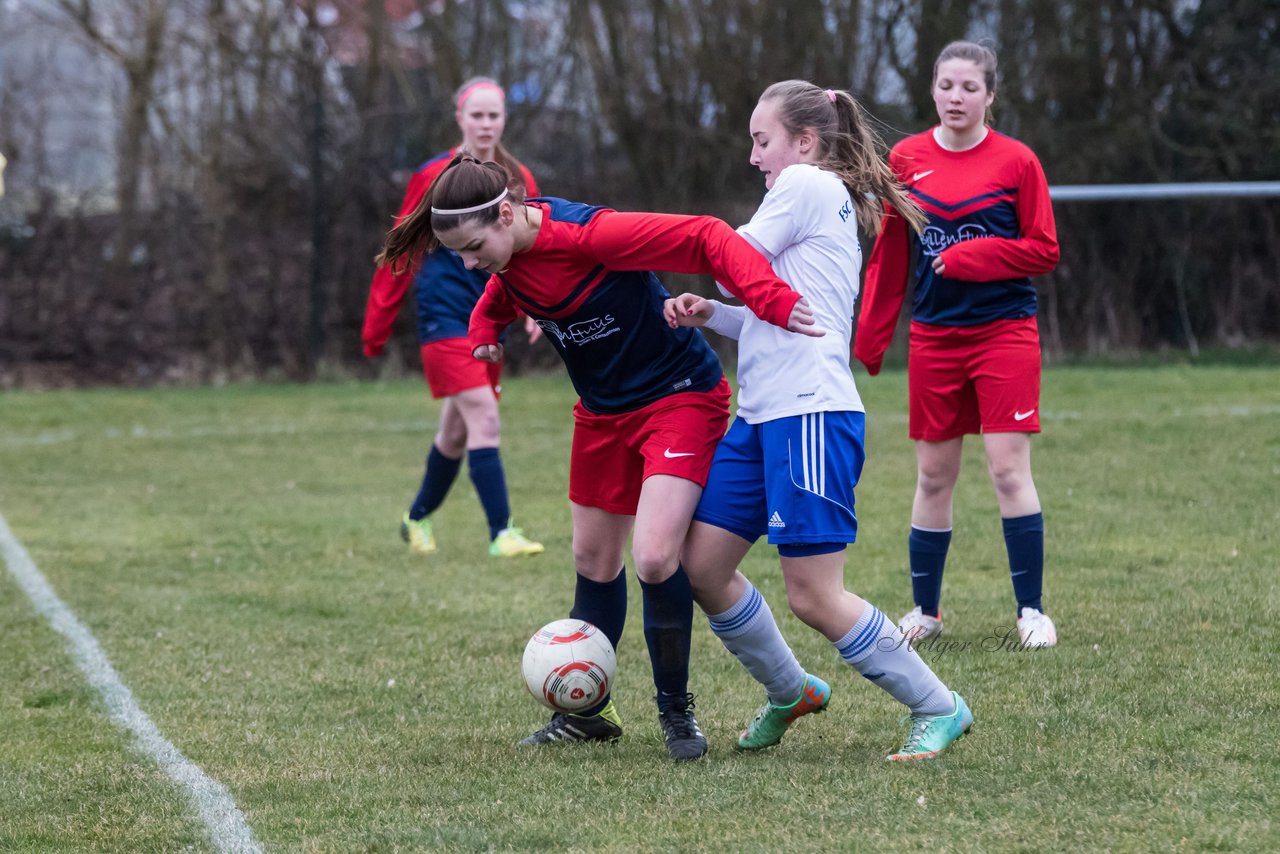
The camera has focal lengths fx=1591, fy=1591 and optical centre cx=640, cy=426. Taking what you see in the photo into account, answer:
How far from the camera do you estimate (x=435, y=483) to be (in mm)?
7543

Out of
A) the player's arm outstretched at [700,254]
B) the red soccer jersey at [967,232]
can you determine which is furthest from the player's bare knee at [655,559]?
the red soccer jersey at [967,232]

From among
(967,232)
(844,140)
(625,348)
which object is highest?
(844,140)

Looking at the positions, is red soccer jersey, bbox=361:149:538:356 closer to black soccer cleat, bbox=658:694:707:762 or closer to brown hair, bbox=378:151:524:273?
brown hair, bbox=378:151:524:273

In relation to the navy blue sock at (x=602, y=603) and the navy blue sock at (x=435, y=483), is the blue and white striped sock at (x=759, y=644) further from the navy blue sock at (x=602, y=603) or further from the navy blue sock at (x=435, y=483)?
the navy blue sock at (x=435, y=483)

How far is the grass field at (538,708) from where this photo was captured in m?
3.43

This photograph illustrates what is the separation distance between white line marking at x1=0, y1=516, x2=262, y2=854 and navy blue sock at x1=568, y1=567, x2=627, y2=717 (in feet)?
3.58

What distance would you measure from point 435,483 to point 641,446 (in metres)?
3.61

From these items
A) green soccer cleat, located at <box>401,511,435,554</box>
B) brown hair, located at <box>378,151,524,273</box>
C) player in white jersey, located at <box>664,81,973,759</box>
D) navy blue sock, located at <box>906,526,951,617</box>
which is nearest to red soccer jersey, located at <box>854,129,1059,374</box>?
navy blue sock, located at <box>906,526,951,617</box>

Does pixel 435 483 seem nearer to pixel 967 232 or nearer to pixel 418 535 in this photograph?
pixel 418 535

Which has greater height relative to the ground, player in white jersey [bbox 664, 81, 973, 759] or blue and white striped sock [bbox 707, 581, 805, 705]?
player in white jersey [bbox 664, 81, 973, 759]

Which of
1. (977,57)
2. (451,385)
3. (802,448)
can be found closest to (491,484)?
(451,385)

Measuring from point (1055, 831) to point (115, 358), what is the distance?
15.1 m

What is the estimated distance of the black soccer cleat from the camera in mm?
3986

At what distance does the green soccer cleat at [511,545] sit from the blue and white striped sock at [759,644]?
331cm
